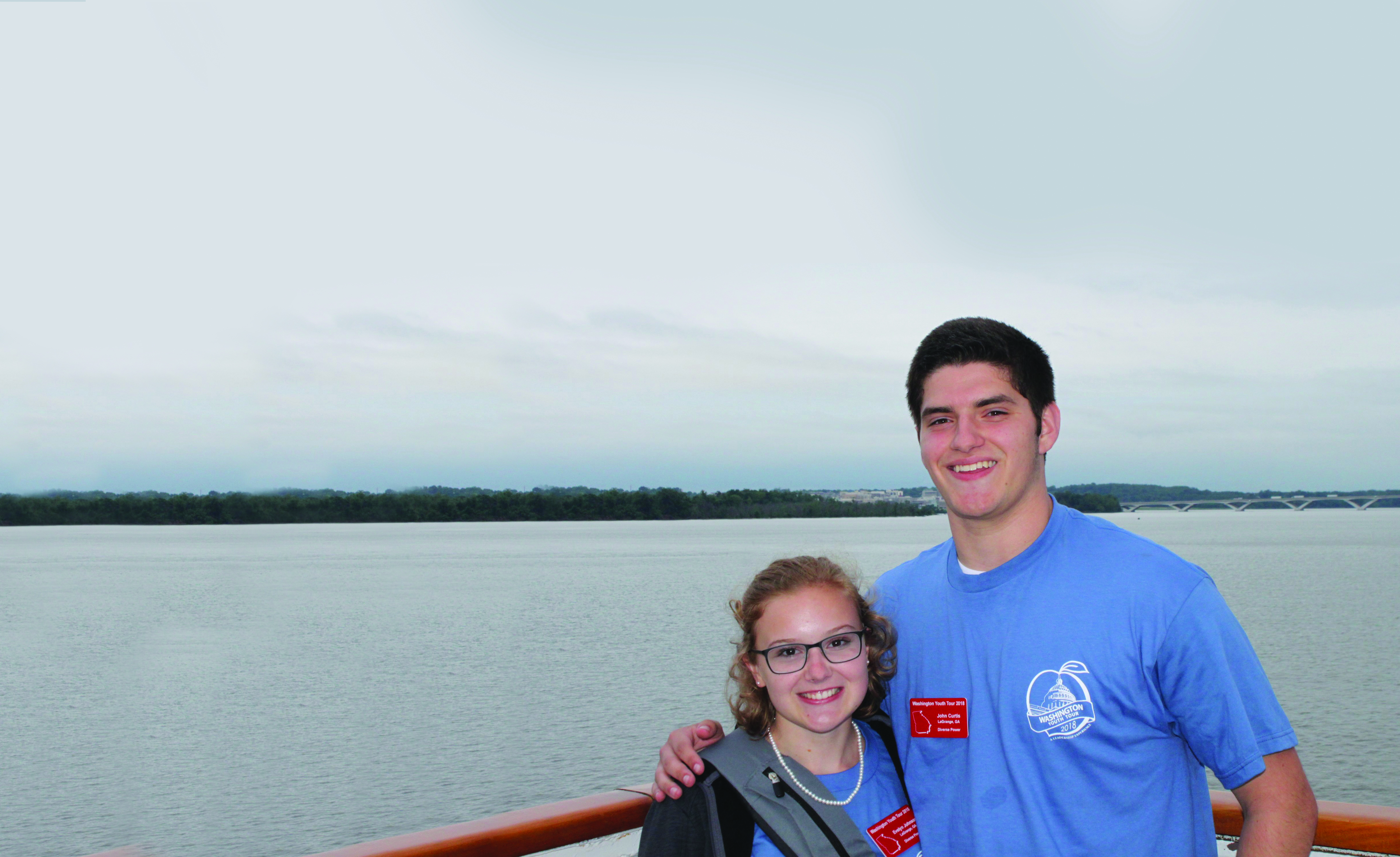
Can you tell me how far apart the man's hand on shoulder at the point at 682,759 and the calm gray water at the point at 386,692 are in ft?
1.94

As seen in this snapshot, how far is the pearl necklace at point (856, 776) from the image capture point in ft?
6.60

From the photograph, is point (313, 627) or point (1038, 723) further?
point (313, 627)

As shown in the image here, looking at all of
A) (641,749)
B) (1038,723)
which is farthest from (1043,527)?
(641,749)

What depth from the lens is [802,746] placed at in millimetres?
2127

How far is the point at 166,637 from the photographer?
30.6 metres

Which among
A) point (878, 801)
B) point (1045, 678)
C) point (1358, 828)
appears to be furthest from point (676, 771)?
point (1358, 828)

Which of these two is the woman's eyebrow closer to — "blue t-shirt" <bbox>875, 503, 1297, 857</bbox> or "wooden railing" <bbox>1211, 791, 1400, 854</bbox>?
"blue t-shirt" <bbox>875, 503, 1297, 857</bbox>

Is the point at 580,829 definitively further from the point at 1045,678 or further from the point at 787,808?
the point at 1045,678

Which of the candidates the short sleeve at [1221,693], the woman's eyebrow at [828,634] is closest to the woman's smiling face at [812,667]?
the woman's eyebrow at [828,634]

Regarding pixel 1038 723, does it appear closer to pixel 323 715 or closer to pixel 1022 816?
pixel 1022 816

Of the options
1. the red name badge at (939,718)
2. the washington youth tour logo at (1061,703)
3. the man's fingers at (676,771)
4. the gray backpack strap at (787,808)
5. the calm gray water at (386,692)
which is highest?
the washington youth tour logo at (1061,703)

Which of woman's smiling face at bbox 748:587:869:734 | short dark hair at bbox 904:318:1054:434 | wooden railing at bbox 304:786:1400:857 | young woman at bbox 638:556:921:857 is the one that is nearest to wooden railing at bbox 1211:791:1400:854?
wooden railing at bbox 304:786:1400:857

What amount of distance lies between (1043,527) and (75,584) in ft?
191

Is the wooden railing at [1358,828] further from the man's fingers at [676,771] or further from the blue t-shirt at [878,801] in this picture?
the man's fingers at [676,771]
